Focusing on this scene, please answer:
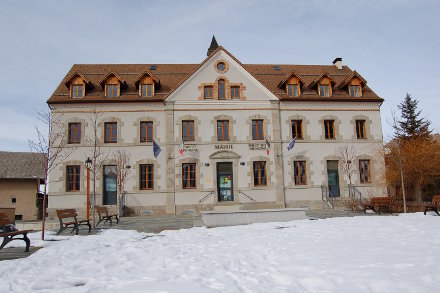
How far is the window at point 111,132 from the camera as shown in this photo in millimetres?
21078

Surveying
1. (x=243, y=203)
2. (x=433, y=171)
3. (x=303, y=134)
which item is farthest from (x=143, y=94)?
(x=433, y=171)

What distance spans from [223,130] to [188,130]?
7.88 ft

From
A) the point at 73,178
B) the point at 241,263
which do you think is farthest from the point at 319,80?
the point at 241,263

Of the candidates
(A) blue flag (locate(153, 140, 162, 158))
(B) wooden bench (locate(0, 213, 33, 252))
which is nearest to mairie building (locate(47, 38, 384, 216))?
(A) blue flag (locate(153, 140, 162, 158))

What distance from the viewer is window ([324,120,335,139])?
2258 centimetres

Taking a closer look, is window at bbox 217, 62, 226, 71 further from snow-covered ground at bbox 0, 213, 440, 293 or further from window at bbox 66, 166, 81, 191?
snow-covered ground at bbox 0, 213, 440, 293

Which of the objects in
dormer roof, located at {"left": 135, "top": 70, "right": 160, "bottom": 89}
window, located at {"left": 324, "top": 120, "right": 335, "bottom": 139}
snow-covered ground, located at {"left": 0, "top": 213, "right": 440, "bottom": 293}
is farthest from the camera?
window, located at {"left": 324, "top": 120, "right": 335, "bottom": 139}

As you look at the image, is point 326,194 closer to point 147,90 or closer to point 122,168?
point 122,168

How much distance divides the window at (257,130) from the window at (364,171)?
293 inches

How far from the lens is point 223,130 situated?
852 inches

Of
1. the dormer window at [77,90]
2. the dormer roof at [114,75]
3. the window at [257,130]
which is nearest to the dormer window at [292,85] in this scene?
the window at [257,130]

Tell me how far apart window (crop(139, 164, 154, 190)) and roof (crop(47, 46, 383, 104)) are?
4.53 m

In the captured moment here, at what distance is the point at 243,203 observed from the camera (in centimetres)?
2078

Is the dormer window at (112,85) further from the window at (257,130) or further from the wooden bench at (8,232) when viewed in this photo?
the wooden bench at (8,232)
